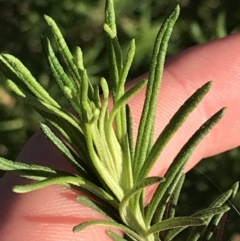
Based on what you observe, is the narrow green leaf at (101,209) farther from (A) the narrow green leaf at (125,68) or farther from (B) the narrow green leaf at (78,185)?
(A) the narrow green leaf at (125,68)

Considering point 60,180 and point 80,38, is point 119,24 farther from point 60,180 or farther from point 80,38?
point 60,180

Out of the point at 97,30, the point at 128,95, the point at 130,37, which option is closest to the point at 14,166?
the point at 128,95

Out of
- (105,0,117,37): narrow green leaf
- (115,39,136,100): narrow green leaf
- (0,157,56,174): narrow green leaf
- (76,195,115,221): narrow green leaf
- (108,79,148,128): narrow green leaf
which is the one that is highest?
(105,0,117,37): narrow green leaf

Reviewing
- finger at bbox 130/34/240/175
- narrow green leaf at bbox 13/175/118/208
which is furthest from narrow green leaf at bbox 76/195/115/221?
finger at bbox 130/34/240/175

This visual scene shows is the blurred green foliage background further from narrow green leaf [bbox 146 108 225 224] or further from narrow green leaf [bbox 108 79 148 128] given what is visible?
narrow green leaf [bbox 108 79 148 128]

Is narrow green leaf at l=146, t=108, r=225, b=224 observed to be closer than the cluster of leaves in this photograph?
Yes

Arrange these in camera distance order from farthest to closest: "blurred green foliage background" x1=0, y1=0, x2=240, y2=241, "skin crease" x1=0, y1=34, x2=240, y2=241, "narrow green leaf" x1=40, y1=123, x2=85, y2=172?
"blurred green foliage background" x1=0, y1=0, x2=240, y2=241, "skin crease" x1=0, y1=34, x2=240, y2=241, "narrow green leaf" x1=40, y1=123, x2=85, y2=172

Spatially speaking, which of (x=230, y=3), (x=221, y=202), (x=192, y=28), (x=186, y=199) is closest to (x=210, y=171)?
(x=186, y=199)
